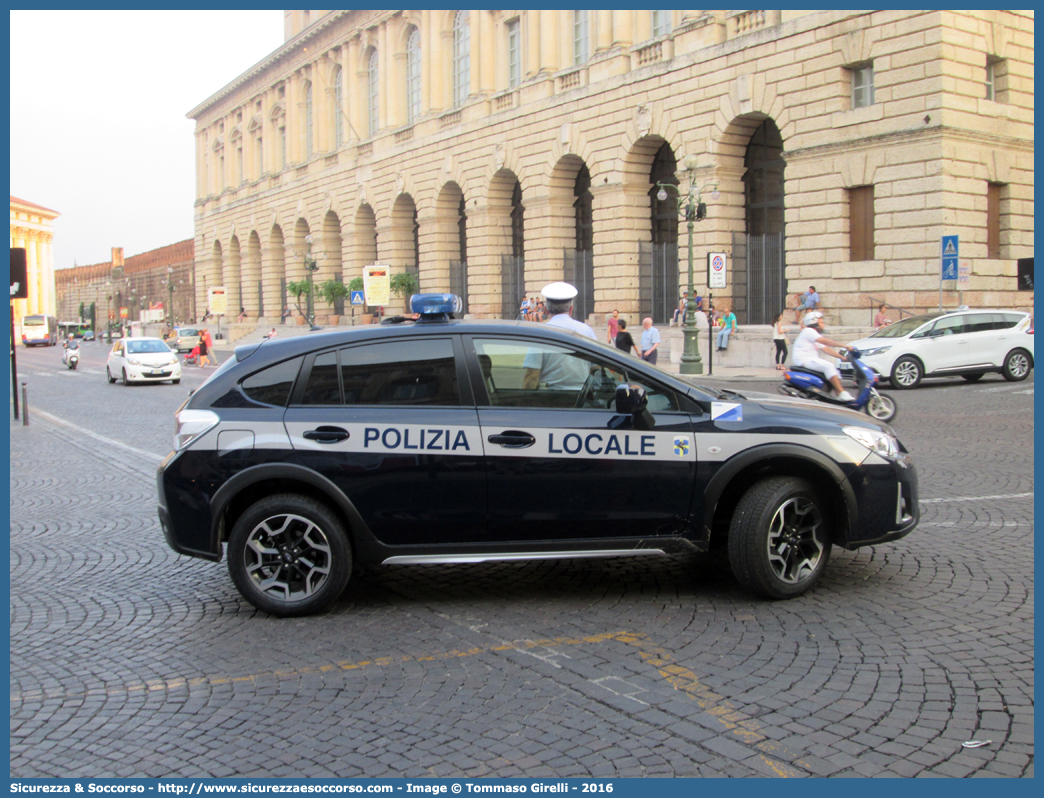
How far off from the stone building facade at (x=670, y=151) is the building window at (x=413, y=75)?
0.14 meters

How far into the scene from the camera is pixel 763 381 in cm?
2448

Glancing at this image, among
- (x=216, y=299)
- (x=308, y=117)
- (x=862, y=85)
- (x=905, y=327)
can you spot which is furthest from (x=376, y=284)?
(x=216, y=299)

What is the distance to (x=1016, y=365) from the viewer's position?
22.1 m

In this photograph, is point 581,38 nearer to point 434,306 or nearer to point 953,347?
point 953,347

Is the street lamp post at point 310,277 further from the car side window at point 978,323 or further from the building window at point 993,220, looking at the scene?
the car side window at point 978,323

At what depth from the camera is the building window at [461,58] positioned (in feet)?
152

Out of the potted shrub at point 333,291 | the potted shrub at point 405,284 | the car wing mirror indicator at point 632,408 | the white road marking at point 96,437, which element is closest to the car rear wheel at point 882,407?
the white road marking at point 96,437

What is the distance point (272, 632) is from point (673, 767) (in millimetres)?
2554

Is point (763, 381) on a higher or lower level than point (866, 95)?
lower

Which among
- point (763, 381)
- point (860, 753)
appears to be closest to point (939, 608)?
point (860, 753)

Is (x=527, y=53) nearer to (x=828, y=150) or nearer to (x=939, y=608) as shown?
(x=828, y=150)

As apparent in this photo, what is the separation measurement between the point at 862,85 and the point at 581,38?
13.9 metres

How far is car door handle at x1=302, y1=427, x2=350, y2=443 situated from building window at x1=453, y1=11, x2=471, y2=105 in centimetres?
4278
